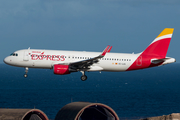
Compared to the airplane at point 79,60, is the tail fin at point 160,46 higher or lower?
higher

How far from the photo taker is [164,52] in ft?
229

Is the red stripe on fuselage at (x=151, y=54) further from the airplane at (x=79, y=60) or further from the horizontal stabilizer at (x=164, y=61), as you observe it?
the horizontal stabilizer at (x=164, y=61)

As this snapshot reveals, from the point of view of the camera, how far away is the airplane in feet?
210

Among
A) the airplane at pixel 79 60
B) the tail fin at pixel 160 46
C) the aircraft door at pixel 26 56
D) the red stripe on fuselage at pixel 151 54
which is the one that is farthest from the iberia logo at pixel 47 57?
the tail fin at pixel 160 46

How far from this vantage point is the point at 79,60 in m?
65.0

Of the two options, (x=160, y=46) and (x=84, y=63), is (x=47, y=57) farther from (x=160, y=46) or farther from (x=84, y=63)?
(x=160, y=46)

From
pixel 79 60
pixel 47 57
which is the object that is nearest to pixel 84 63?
pixel 79 60

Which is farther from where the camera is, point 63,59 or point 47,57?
point 63,59

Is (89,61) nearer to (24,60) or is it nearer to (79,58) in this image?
(79,58)

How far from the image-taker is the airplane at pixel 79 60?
64125 millimetres

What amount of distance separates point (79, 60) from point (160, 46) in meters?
17.7

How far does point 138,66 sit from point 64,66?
14.9 m

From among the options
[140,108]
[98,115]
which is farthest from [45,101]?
→ [98,115]

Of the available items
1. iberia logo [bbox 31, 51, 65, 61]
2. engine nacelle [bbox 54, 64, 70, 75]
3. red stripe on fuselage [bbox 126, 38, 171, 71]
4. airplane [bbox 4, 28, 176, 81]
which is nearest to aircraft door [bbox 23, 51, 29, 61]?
airplane [bbox 4, 28, 176, 81]
